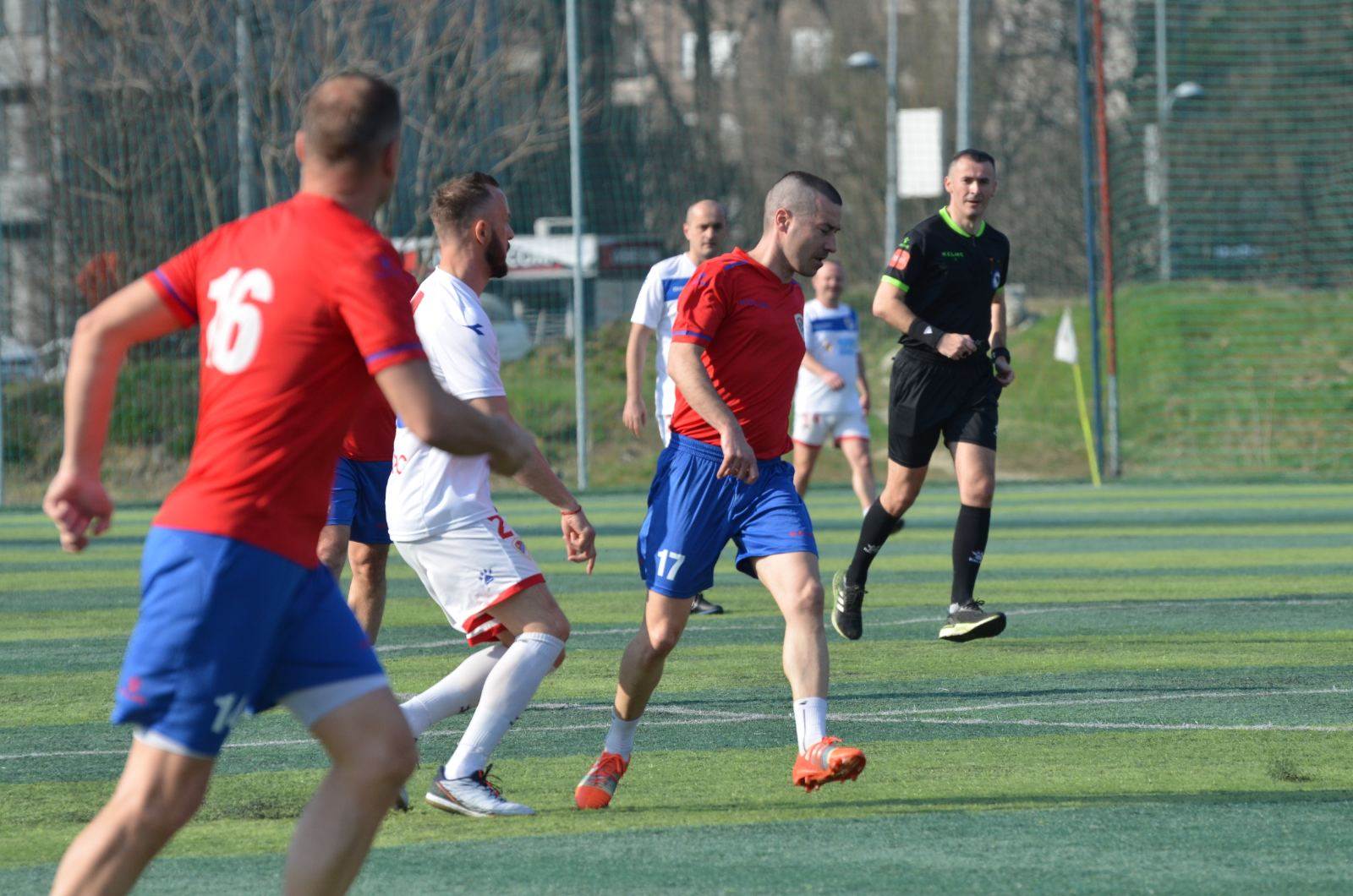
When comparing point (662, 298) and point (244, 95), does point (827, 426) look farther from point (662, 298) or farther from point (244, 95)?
point (244, 95)

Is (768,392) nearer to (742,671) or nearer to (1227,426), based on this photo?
(742,671)

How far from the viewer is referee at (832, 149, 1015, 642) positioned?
30.9 feet

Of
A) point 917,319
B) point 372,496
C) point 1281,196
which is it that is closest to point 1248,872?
point 372,496

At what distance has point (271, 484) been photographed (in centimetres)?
362

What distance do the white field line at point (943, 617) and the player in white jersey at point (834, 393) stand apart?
3.99 m

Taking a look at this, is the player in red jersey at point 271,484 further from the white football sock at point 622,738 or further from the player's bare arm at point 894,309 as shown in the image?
the player's bare arm at point 894,309

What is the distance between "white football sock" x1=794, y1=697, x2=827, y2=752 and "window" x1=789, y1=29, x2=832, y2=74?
26602mm

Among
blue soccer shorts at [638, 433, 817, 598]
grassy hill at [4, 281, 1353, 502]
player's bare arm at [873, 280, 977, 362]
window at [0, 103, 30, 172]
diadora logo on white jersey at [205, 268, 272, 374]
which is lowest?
grassy hill at [4, 281, 1353, 502]

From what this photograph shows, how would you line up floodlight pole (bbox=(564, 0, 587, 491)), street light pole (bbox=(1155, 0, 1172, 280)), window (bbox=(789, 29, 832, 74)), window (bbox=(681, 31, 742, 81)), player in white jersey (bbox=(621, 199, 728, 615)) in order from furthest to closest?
window (bbox=(789, 29, 832, 74)), window (bbox=(681, 31, 742, 81)), street light pole (bbox=(1155, 0, 1172, 280)), floodlight pole (bbox=(564, 0, 587, 491)), player in white jersey (bbox=(621, 199, 728, 615))

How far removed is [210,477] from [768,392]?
286cm

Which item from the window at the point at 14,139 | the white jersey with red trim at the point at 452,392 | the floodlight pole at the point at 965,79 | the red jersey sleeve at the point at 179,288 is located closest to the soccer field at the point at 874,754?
the white jersey with red trim at the point at 452,392

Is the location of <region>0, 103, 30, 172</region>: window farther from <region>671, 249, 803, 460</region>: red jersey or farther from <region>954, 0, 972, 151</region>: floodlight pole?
<region>671, 249, 803, 460</region>: red jersey

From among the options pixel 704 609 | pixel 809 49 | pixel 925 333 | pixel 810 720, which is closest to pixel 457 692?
pixel 810 720

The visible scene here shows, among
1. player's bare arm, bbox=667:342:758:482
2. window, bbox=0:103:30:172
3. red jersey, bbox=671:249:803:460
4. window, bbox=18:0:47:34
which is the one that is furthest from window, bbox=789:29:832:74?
player's bare arm, bbox=667:342:758:482
